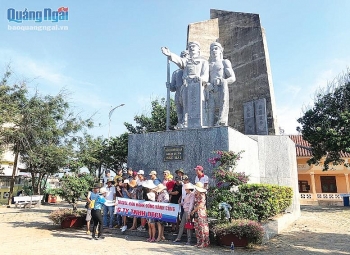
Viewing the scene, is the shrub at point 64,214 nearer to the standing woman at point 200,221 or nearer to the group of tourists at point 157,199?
the group of tourists at point 157,199

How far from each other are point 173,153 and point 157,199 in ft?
6.29

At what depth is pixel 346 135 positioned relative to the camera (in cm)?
1569

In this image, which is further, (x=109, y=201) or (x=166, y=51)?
(x=166, y=51)

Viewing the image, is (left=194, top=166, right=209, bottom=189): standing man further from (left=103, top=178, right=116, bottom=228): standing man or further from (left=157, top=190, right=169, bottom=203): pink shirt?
(left=103, top=178, right=116, bottom=228): standing man

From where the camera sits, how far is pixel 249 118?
12.3m

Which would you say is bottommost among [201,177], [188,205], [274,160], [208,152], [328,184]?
[328,184]

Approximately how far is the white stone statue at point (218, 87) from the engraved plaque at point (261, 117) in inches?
91.4

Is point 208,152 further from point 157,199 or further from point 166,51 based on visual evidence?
point 166,51

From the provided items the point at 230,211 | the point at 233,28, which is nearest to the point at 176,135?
the point at 230,211

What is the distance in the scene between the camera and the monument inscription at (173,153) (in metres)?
8.66

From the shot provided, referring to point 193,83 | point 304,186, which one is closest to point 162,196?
point 193,83

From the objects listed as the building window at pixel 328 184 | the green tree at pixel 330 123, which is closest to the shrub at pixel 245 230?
the green tree at pixel 330 123

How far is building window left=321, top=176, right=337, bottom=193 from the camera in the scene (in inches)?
1017

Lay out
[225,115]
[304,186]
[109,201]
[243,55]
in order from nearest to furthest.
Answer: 1. [109,201]
2. [225,115]
3. [243,55]
4. [304,186]
